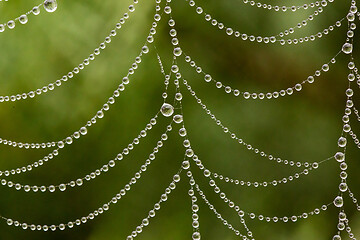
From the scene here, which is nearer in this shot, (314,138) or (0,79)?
(0,79)

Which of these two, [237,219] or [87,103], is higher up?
[87,103]

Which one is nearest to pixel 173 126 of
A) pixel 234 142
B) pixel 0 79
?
pixel 234 142

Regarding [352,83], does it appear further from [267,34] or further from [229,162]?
[229,162]

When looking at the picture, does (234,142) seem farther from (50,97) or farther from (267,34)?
(50,97)

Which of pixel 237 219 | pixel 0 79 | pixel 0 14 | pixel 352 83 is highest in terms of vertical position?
pixel 0 14

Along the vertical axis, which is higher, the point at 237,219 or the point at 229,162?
the point at 229,162

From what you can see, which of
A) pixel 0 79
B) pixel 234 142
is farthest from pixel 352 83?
pixel 0 79
